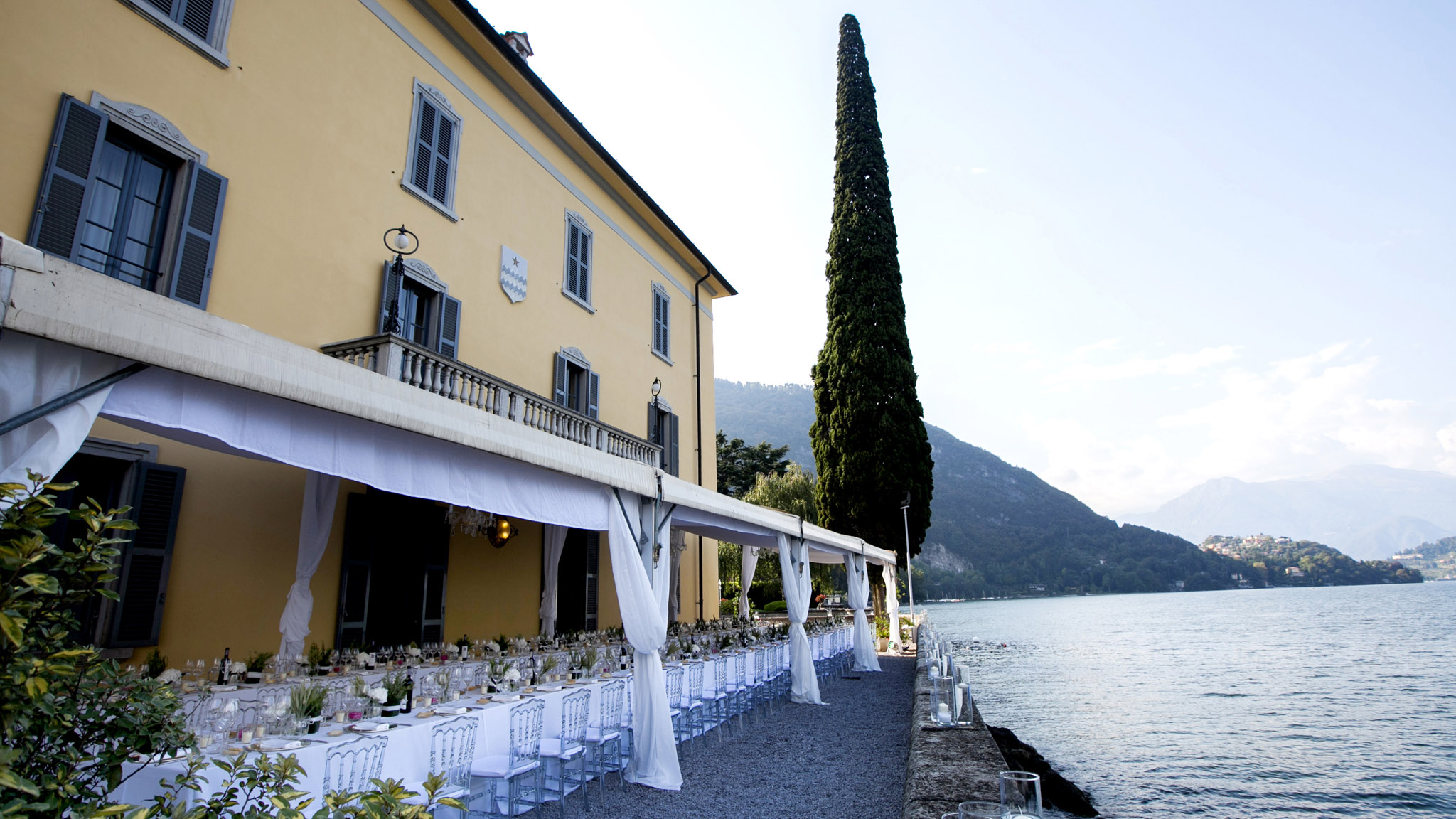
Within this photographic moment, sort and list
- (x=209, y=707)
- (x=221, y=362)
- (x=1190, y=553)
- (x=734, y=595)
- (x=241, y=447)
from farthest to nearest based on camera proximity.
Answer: (x=1190, y=553)
(x=734, y=595)
(x=209, y=707)
(x=241, y=447)
(x=221, y=362)

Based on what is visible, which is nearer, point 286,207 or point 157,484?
point 157,484

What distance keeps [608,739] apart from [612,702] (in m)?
0.52

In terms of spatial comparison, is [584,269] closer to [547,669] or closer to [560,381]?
[560,381]

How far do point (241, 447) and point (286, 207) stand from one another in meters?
4.71

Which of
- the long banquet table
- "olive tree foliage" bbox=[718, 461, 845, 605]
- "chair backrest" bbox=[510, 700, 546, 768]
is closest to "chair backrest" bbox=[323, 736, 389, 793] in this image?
the long banquet table

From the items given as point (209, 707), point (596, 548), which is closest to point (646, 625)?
point (209, 707)

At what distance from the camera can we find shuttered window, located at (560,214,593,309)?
11.8 meters

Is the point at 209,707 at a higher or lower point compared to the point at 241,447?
lower

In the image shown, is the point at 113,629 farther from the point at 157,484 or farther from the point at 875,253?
the point at 875,253

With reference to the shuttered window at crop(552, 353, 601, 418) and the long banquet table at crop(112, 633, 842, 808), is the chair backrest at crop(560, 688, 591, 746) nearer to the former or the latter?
the long banquet table at crop(112, 633, 842, 808)

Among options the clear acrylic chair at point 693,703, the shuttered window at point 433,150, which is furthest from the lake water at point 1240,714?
the shuttered window at point 433,150

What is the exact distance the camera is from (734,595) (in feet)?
99.2

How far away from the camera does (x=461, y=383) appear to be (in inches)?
281

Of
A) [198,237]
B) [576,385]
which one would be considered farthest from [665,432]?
[198,237]
